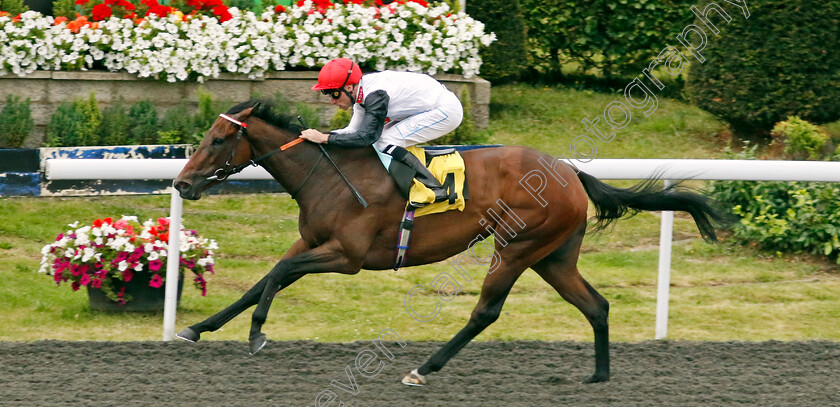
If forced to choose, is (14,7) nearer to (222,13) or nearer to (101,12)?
(101,12)

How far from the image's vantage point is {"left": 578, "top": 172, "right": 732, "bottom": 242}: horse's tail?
5.03 m

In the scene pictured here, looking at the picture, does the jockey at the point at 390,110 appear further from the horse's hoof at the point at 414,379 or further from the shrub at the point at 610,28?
the shrub at the point at 610,28

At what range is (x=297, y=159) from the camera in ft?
15.7

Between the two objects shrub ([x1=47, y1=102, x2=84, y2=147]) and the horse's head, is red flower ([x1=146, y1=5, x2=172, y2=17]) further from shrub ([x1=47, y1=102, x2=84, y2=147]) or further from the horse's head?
the horse's head

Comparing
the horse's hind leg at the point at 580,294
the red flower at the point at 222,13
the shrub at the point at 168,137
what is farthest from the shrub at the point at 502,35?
the horse's hind leg at the point at 580,294

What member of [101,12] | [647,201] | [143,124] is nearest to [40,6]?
[101,12]

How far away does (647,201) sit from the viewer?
16.5ft

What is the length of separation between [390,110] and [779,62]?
4.93 metres

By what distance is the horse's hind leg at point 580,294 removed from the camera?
4.79m

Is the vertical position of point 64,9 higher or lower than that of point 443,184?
higher

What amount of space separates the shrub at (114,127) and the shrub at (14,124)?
1.76 ft

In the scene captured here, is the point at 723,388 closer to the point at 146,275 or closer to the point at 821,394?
the point at 821,394

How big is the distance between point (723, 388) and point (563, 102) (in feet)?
20.3

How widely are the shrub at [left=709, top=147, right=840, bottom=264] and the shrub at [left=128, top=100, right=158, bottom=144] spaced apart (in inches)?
174
